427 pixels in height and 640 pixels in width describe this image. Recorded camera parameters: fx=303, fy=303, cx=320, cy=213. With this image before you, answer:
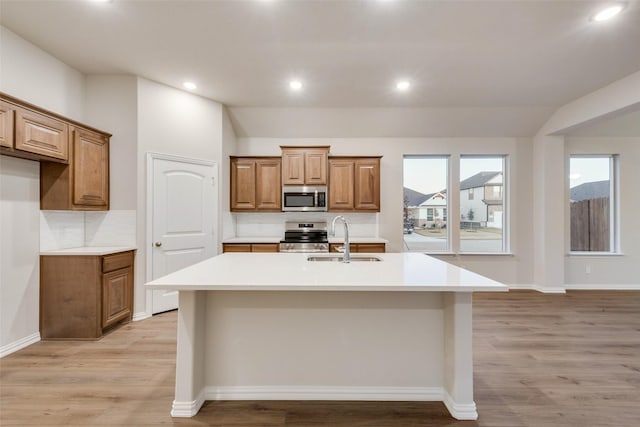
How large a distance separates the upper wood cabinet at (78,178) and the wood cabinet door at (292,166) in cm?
232

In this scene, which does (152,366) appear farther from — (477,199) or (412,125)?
(477,199)

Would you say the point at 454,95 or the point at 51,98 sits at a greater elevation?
the point at 454,95

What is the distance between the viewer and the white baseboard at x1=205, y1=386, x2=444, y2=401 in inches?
80.8

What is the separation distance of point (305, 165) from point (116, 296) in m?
2.97

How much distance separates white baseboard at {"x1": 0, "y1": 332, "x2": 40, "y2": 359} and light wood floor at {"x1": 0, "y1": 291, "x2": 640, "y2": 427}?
0.25 feet

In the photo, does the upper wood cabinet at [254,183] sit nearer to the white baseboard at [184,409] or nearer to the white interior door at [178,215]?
the white interior door at [178,215]

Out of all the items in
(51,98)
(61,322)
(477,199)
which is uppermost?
(51,98)

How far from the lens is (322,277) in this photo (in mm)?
1823

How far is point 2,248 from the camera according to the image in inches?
106

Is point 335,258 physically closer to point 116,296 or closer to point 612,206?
point 116,296

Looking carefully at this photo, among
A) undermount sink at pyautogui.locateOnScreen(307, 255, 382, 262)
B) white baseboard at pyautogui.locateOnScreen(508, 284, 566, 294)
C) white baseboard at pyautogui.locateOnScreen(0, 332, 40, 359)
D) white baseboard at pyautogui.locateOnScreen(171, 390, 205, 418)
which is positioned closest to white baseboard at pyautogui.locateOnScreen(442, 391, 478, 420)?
undermount sink at pyautogui.locateOnScreen(307, 255, 382, 262)

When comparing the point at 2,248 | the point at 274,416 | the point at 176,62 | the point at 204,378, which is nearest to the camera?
the point at 274,416

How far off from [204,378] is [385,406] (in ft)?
4.03

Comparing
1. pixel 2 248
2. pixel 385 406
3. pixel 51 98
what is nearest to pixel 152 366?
pixel 2 248
